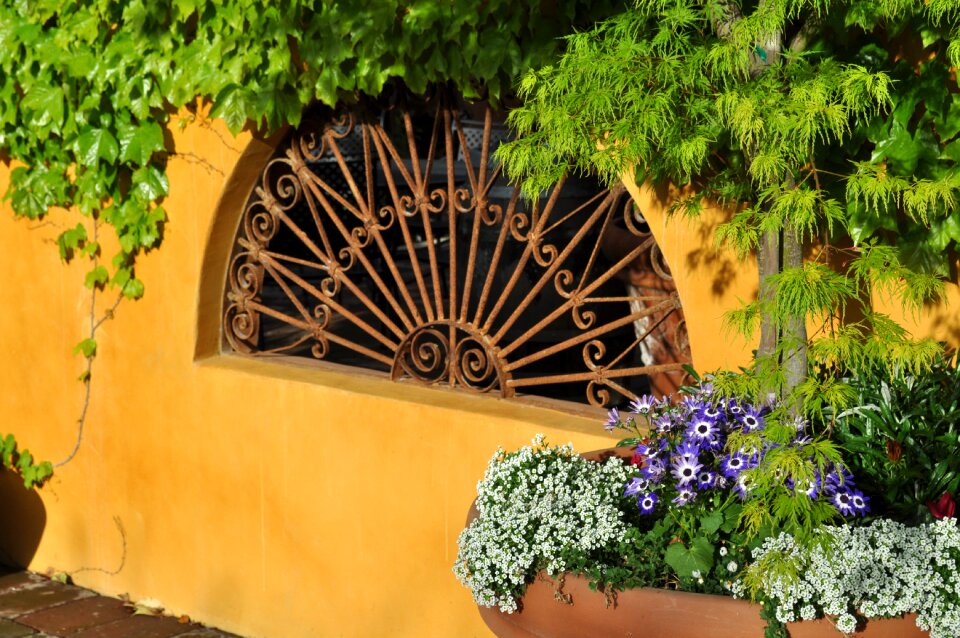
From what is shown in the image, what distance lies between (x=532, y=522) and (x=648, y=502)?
278 mm

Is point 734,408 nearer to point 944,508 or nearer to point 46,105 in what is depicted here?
point 944,508

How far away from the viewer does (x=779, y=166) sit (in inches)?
105

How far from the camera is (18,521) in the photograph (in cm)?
600

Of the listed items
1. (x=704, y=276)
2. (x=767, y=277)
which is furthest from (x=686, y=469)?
(x=704, y=276)

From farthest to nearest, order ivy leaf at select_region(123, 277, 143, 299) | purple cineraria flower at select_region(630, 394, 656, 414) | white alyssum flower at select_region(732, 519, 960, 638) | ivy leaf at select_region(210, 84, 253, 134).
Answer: ivy leaf at select_region(123, 277, 143, 299), ivy leaf at select_region(210, 84, 253, 134), purple cineraria flower at select_region(630, 394, 656, 414), white alyssum flower at select_region(732, 519, 960, 638)

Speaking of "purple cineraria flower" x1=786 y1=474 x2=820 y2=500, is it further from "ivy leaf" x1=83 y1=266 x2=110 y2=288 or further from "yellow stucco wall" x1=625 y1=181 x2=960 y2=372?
"ivy leaf" x1=83 y1=266 x2=110 y2=288

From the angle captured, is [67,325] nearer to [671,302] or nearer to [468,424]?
[468,424]

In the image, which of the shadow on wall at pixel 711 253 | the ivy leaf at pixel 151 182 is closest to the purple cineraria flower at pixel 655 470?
the shadow on wall at pixel 711 253

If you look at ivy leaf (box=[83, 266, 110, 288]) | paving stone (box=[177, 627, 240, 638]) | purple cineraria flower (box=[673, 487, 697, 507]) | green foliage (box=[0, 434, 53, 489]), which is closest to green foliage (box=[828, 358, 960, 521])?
purple cineraria flower (box=[673, 487, 697, 507])

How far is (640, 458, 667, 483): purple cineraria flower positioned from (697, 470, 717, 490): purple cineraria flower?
0.10 meters

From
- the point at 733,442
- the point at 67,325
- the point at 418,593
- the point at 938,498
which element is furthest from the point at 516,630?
the point at 67,325

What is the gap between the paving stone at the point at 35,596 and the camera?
5.41 m

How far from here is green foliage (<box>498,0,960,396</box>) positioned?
104 inches

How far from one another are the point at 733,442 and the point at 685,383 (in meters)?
1.12
